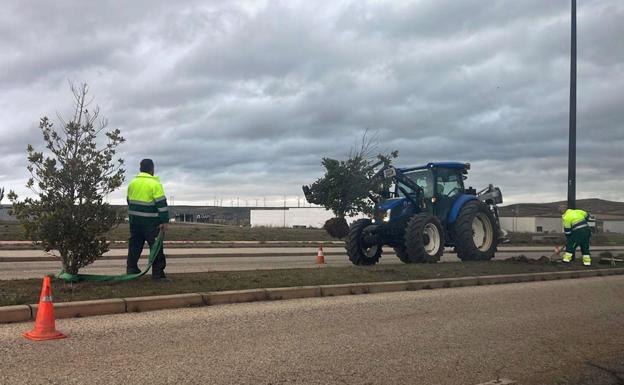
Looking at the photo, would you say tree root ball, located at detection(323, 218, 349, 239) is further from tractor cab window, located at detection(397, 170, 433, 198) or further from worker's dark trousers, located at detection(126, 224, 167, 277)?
worker's dark trousers, located at detection(126, 224, 167, 277)

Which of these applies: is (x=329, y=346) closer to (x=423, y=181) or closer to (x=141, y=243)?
(x=141, y=243)

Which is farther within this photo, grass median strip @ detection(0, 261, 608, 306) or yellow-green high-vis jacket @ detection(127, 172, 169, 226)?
yellow-green high-vis jacket @ detection(127, 172, 169, 226)

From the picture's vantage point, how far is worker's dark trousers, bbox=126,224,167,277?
8727mm

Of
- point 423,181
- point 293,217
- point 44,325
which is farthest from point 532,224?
point 44,325

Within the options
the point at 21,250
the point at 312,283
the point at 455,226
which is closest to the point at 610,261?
the point at 455,226

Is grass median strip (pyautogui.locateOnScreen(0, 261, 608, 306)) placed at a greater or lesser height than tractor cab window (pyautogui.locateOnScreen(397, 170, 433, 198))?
lesser

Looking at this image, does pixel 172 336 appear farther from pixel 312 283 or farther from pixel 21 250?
pixel 21 250

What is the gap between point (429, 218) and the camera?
1351 cm

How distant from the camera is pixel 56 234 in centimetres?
794

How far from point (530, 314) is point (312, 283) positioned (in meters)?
3.48

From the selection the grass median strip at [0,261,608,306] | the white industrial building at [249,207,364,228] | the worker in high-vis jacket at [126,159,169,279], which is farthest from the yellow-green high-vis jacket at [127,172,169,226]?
the white industrial building at [249,207,364,228]

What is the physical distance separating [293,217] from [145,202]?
65.4 meters

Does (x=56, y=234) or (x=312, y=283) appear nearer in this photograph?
(x=56, y=234)

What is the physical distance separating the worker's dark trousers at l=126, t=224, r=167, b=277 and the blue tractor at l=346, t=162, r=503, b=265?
21.1 feet
